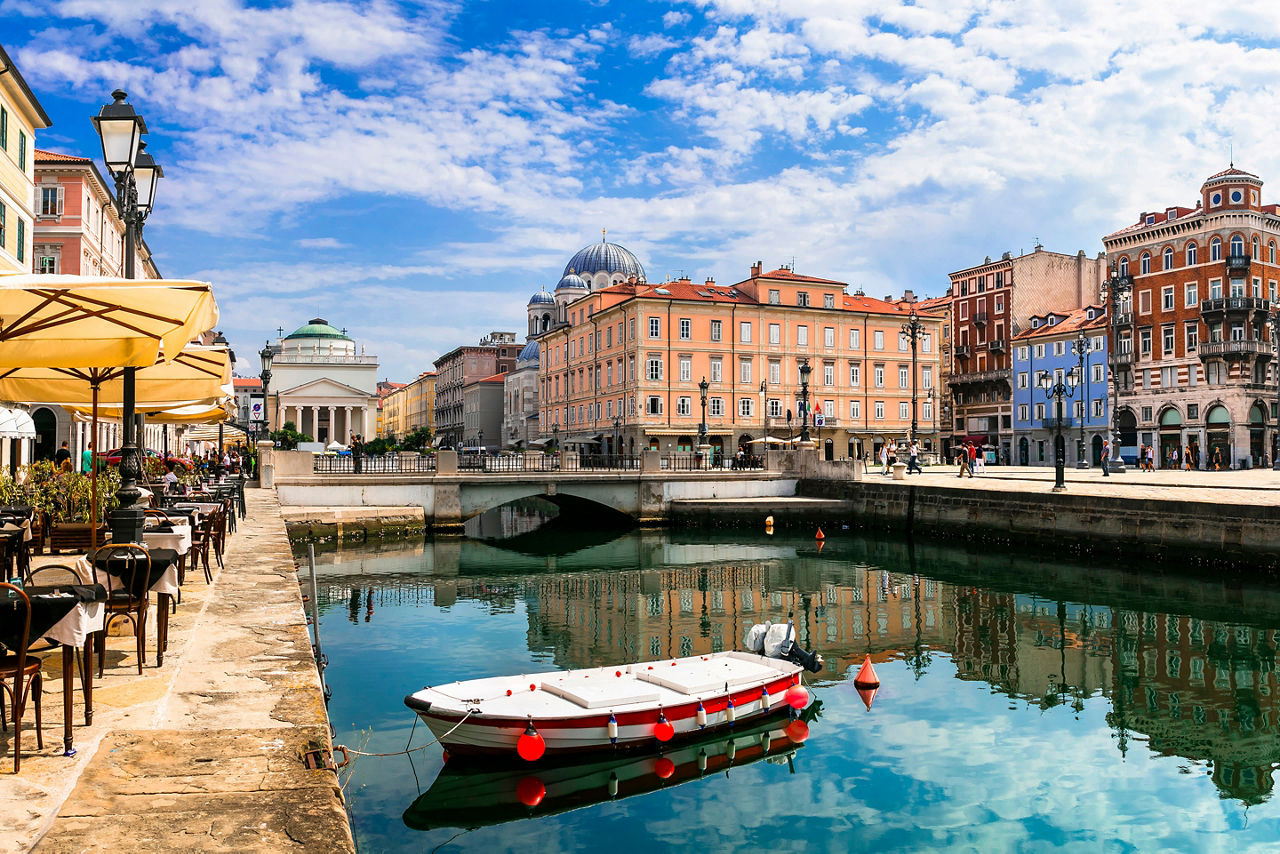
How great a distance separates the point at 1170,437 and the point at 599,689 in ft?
197

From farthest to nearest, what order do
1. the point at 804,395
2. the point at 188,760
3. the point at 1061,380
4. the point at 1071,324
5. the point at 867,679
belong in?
the point at 1071,324
the point at 1061,380
the point at 804,395
the point at 867,679
the point at 188,760

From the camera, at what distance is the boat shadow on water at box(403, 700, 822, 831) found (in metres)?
10.2

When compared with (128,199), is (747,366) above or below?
above

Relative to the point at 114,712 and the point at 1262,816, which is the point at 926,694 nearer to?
the point at 1262,816

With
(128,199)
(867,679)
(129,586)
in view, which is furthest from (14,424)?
(867,679)

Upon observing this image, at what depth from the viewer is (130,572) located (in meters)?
7.23

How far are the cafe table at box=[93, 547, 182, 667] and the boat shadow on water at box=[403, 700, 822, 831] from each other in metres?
3.55

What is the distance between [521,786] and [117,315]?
6.71m

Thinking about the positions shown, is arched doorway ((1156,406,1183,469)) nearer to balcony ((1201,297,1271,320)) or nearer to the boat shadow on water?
balcony ((1201,297,1271,320))

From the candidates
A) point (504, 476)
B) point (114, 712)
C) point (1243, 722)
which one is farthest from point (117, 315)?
point (504, 476)

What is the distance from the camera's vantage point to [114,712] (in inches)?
253

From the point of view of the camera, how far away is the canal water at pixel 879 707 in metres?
10.1

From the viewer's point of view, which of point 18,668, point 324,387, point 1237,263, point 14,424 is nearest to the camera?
point 18,668

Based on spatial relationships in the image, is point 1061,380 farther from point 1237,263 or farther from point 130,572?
point 130,572
